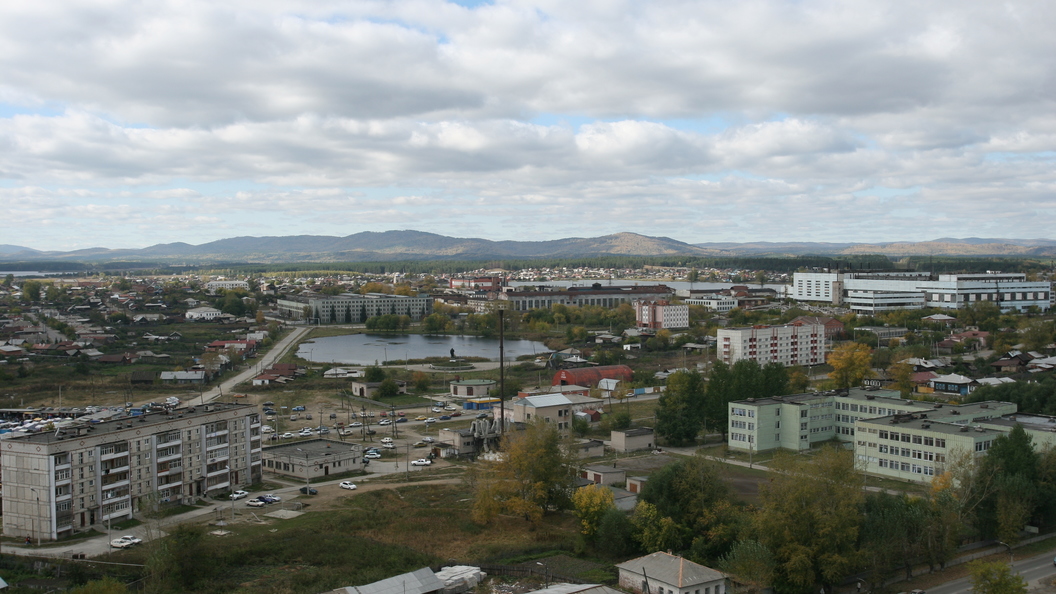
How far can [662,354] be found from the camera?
124 feet

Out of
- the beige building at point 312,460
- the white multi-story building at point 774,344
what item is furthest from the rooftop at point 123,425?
the white multi-story building at point 774,344

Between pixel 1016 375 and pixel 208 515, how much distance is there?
82.0 ft

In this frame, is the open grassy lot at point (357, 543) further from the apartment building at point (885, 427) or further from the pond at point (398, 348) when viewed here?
the pond at point (398, 348)

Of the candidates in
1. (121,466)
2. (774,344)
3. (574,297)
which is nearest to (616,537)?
(121,466)

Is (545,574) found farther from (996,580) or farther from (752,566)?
(996,580)

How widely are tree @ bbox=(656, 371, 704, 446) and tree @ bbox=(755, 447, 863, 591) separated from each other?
777cm

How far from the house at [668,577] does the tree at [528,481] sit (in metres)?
3.02

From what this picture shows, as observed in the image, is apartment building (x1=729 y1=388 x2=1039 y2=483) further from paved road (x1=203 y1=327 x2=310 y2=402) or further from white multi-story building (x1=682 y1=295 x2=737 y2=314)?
white multi-story building (x1=682 y1=295 x2=737 y2=314)

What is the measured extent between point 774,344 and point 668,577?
2309 cm

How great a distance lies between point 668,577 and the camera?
1090cm

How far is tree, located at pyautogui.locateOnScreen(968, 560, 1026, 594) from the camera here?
989 centimetres

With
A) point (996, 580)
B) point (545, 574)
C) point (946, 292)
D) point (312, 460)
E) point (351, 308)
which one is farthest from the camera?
Answer: point (351, 308)

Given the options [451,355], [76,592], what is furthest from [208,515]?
[451,355]

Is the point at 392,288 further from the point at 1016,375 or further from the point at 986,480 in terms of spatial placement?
the point at 986,480
